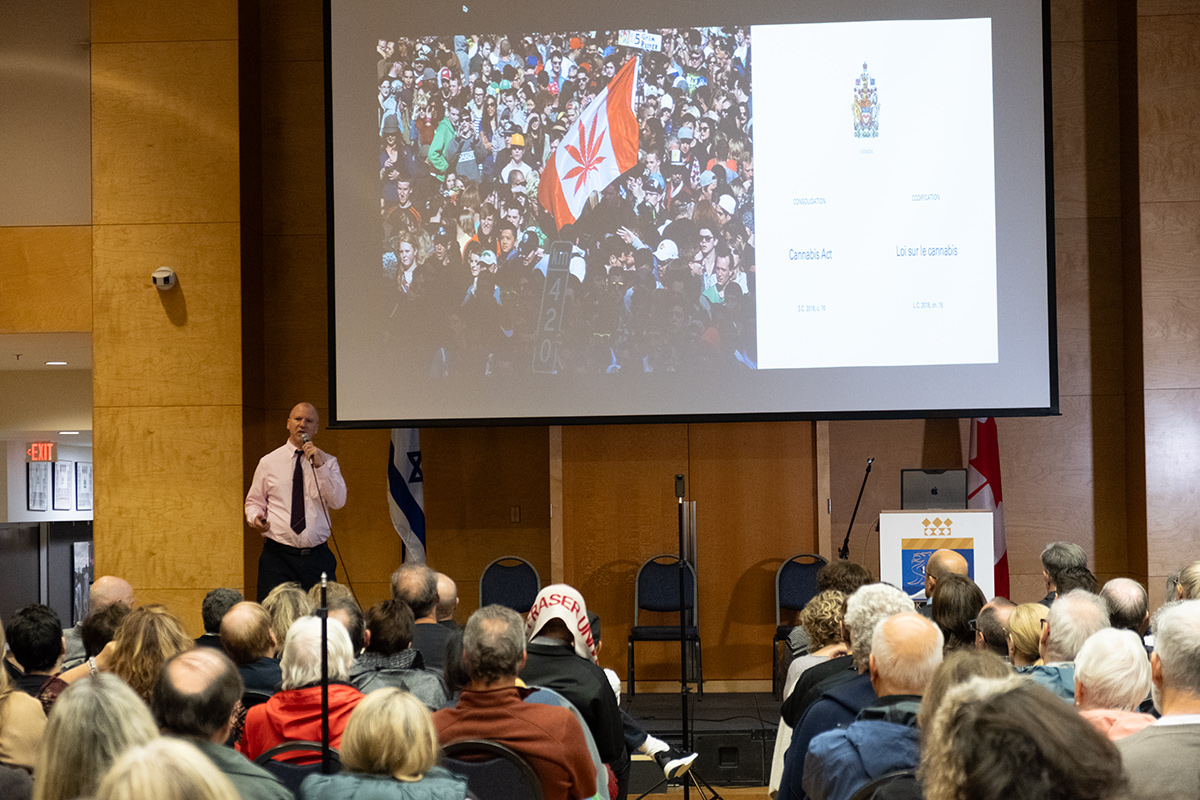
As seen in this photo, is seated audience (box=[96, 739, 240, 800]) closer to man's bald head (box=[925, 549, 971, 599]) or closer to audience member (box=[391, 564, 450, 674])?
audience member (box=[391, 564, 450, 674])

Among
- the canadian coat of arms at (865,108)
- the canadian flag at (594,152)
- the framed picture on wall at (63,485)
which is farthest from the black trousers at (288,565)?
the framed picture on wall at (63,485)

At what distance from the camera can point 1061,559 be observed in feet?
16.1

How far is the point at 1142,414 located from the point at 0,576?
32.8ft

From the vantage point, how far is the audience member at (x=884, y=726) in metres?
2.51

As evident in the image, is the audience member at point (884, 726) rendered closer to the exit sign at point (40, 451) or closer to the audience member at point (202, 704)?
the audience member at point (202, 704)

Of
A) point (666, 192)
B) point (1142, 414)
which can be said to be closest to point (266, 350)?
point (666, 192)

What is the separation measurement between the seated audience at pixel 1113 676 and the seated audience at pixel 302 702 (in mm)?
Result: 1830

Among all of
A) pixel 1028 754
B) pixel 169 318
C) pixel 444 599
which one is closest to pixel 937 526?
pixel 444 599

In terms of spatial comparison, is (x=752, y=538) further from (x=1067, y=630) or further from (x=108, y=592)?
(x=1067, y=630)

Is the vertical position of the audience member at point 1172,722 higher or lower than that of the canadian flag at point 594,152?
lower

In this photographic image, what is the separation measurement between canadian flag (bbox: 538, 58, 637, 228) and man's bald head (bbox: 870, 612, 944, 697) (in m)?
4.69

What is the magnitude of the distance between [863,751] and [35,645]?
254 centimetres

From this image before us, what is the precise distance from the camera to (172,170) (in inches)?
303

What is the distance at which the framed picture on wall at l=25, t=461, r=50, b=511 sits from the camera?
13.9 meters
